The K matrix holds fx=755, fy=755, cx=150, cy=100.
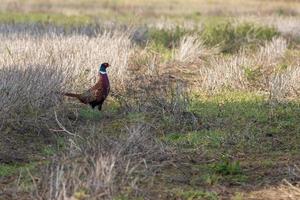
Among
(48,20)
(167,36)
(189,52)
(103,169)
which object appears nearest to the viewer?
(103,169)

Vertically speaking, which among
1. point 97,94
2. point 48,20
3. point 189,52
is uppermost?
point 97,94

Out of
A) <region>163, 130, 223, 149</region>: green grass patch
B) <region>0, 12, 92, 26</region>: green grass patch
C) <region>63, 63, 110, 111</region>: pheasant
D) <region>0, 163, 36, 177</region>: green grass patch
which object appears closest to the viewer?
<region>0, 163, 36, 177</region>: green grass patch

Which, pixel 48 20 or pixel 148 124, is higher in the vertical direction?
pixel 148 124

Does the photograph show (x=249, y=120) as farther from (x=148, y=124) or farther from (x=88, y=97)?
(x=88, y=97)

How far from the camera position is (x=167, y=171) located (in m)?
6.80

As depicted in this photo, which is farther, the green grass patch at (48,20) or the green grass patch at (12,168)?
the green grass patch at (48,20)

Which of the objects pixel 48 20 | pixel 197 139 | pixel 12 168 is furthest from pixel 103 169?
pixel 48 20

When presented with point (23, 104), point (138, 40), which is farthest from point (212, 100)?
point (138, 40)

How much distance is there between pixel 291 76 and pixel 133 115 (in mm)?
2849

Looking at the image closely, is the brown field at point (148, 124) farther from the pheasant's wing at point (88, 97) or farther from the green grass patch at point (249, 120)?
the pheasant's wing at point (88, 97)

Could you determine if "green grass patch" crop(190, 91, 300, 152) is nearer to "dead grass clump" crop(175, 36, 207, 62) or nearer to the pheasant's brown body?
the pheasant's brown body

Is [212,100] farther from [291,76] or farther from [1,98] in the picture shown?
[1,98]

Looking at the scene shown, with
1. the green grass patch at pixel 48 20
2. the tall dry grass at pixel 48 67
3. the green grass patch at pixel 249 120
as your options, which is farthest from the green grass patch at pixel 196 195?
the green grass patch at pixel 48 20

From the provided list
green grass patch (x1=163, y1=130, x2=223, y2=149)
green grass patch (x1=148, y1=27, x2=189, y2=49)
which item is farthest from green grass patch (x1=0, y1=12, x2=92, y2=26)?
green grass patch (x1=163, y1=130, x2=223, y2=149)
